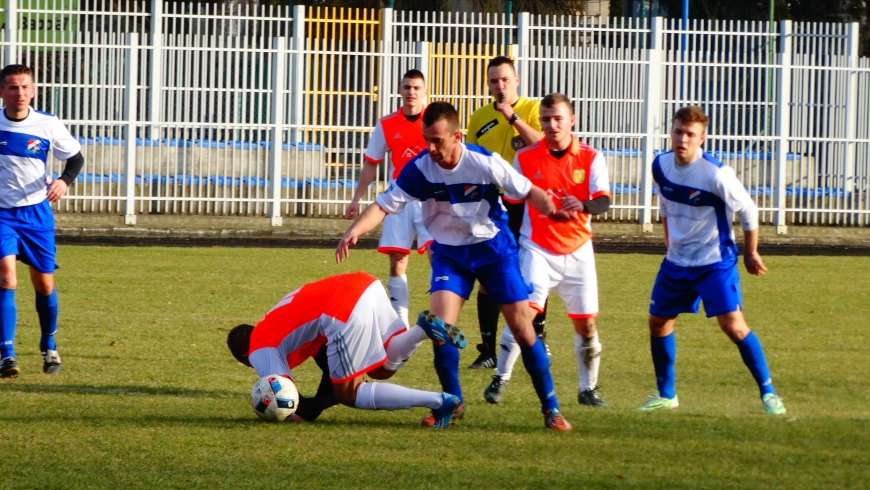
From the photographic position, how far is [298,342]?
644cm

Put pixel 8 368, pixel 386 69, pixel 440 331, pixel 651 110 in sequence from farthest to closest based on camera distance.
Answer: pixel 651 110 → pixel 386 69 → pixel 8 368 → pixel 440 331

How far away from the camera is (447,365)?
251 inches

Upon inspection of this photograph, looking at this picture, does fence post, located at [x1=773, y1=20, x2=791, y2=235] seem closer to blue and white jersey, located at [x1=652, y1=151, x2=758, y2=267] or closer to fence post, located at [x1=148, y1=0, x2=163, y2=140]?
fence post, located at [x1=148, y1=0, x2=163, y2=140]

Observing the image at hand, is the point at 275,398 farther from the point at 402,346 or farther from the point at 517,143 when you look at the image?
the point at 517,143

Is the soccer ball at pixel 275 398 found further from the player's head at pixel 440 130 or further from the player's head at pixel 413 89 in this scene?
the player's head at pixel 413 89

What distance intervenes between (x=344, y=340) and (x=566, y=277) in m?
1.64

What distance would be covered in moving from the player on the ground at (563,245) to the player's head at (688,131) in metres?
0.52

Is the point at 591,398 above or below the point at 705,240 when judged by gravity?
below

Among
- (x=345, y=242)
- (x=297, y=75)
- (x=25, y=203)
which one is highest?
(x=297, y=75)

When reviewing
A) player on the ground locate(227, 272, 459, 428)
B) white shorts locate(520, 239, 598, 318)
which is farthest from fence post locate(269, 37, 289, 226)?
player on the ground locate(227, 272, 459, 428)

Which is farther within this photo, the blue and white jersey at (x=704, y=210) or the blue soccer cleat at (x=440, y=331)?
the blue and white jersey at (x=704, y=210)

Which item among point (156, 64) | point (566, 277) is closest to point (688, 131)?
point (566, 277)

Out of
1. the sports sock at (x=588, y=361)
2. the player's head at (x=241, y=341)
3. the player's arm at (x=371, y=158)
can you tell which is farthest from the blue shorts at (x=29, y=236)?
the sports sock at (x=588, y=361)

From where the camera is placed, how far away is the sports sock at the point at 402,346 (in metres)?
6.41
